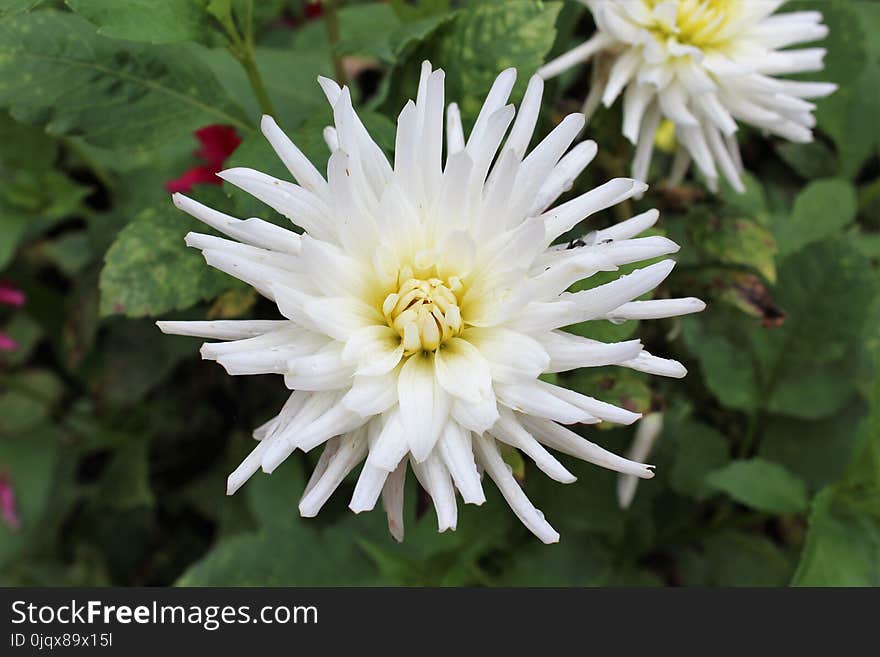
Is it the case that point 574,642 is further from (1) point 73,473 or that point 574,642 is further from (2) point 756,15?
(1) point 73,473

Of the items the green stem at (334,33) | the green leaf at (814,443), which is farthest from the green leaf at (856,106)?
the green stem at (334,33)

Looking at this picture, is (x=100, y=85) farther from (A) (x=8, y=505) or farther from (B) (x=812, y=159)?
(B) (x=812, y=159)

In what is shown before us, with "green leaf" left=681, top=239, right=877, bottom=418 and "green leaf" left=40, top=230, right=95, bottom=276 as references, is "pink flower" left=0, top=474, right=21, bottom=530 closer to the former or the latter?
"green leaf" left=40, top=230, right=95, bottom=276

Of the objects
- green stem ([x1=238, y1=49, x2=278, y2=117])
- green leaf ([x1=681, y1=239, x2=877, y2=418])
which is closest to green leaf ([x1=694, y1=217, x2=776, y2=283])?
green leaf ([x1=681, y1=239, x2=877, y2=418])

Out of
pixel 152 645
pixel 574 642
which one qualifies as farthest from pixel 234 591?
pixel 574 642

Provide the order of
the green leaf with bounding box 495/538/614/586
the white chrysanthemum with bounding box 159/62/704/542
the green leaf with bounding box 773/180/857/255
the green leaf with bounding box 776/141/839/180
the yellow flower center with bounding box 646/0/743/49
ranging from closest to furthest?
1. the white chrysanthemum with bounding box 159/62/704/542
2. the yellow flower center with bounding box 646/0/743/49
3. the green leaf with bounding box 495/538/614/586
4. the green leaf with bounding box 773/180/857/255
5. the green leaf with bounding box 776/141/839/180
